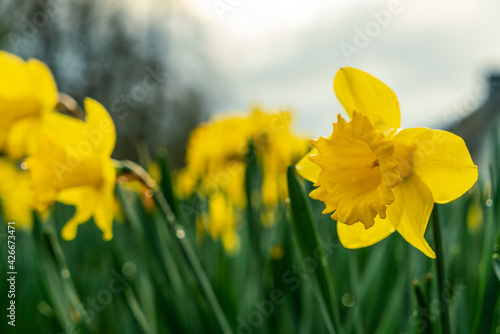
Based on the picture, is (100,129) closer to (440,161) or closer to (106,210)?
(106,210)

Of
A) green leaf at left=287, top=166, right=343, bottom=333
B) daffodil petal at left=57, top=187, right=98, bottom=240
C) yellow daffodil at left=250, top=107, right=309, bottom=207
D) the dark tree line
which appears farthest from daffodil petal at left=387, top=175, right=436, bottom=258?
the dark tree line

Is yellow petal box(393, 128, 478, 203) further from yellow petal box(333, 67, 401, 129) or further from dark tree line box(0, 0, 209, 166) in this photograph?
dark tree line box(0, 0, 209, 166)

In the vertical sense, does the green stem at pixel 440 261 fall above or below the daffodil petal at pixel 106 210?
above

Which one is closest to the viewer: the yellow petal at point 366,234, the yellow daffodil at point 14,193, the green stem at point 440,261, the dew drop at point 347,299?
the green stem at point 440,261

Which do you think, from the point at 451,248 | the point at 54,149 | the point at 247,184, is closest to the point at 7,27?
the point at 54,149

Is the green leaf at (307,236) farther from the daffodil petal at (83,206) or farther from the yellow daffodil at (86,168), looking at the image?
the daffodil petal at (83,206)

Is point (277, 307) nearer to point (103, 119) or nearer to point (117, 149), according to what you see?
point (103, 119)

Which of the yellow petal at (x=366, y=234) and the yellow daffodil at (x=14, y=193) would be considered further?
the yellow daffodil at (x=14, y=193)

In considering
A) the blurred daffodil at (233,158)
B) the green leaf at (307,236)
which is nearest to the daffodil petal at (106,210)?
the blurred daffodil at (233,158)
